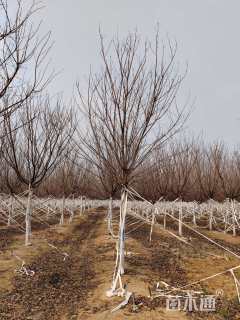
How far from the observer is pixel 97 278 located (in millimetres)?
7938

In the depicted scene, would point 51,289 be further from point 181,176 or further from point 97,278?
point 181,176

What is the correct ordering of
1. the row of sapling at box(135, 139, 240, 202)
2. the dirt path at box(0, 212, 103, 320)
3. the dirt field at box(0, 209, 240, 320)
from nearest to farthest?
the dirt field at box(0, 209, 240, 320), the dirt path at box(0, 212, 103, 320), the row of sapling at box(135, 139, 240, 202)

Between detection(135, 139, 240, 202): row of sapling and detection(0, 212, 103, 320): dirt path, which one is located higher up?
detection(135, 139, 240, 202): row of sapling

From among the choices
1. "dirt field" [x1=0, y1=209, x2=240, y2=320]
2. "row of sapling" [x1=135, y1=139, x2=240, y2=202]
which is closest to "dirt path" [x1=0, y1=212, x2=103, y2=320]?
"dirt field" [x1=0, y1=209, x2=240, y2=320]

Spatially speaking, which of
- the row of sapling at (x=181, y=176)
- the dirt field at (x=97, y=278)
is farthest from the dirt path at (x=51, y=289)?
the row of sapling at (x=181, y=176)

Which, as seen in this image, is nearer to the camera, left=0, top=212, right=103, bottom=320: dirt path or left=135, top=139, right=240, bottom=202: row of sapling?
left=0, top=212, right=103, bottom=320: dirt path

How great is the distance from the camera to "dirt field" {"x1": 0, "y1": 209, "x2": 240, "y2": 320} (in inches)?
235

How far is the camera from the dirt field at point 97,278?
596 cm

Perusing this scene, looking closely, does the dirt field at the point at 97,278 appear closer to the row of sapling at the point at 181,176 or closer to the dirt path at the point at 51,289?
the dirt path at the point at 51,289

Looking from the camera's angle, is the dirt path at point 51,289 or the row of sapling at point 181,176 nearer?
the dirt path at point 51,289

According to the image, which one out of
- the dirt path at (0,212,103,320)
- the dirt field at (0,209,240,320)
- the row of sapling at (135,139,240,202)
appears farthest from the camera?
the row of sapling at (135,139,240,202)

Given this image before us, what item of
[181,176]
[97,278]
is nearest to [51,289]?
[97,278]

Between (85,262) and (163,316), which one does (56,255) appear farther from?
(163,316)

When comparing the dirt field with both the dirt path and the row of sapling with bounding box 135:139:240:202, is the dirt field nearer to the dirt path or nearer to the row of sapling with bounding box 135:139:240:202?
the dirt path
